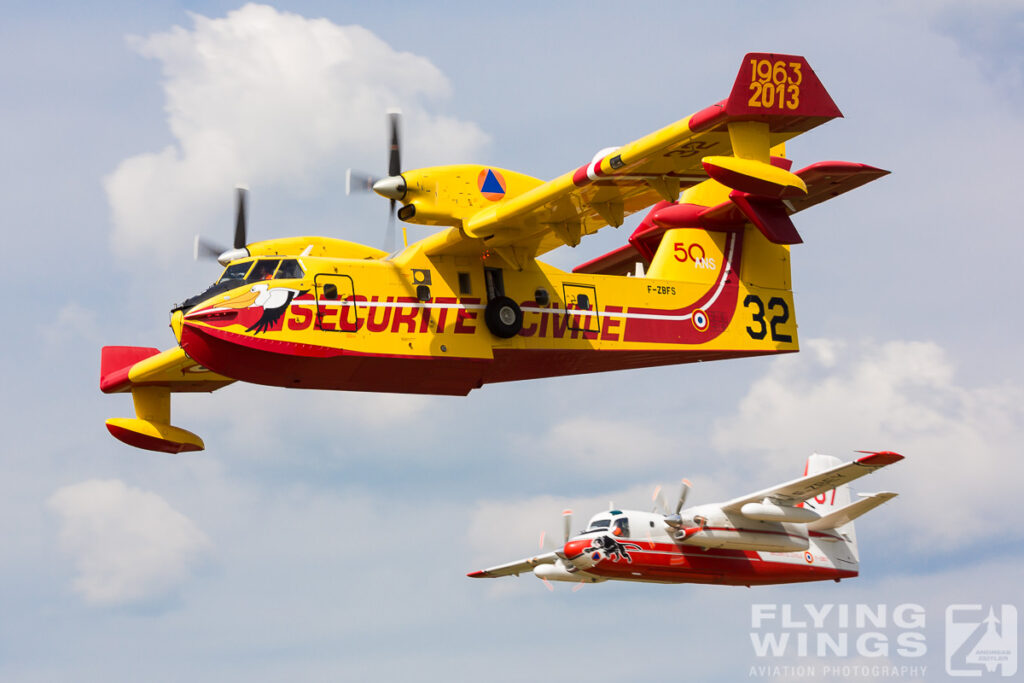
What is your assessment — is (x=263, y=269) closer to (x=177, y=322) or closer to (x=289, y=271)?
(x=289, y=271)

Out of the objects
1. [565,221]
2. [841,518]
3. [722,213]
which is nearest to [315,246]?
[565,221]

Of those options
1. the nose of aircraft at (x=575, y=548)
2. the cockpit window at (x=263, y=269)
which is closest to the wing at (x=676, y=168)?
the cockpit window at (x=263, y=269)

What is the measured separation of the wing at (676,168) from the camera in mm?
17953

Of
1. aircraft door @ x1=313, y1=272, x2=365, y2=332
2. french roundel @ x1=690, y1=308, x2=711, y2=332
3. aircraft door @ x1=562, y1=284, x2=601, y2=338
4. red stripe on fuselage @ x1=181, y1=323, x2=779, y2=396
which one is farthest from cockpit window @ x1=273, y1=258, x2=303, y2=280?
french roundel @ x1=690, y1=308, x2=711, y2=332

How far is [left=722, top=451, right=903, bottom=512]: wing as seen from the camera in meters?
30.5

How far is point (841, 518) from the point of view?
3856cm

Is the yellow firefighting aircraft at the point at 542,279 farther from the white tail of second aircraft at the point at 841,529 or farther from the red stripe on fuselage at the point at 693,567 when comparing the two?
the white tail of second aircraft at the point at 841,529

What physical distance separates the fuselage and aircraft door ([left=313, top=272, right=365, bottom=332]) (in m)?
0.01

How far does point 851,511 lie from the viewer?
38156 millimetres

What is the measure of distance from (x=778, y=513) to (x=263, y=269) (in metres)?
18.7

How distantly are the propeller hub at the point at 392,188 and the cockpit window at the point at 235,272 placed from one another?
223 cm

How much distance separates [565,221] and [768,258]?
490 centimetres

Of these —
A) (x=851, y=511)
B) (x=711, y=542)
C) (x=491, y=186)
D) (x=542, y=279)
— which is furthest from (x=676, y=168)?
(x=851, y=511)

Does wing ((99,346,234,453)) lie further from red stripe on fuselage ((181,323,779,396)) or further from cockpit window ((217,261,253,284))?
red stripe on fuselage ((181,323,779,396))
